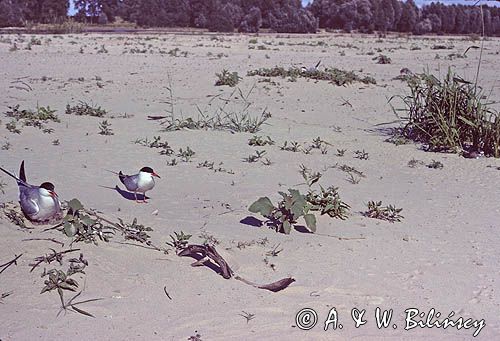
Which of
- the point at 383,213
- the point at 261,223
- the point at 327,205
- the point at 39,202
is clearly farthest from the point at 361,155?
the point at 39,202

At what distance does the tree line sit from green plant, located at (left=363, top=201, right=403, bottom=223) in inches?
1544

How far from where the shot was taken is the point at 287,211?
435 cm

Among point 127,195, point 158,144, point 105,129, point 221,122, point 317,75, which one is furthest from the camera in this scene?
point 317,75

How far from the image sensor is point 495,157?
6.68 m

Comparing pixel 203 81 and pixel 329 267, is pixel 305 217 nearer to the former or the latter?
pixel 329 267

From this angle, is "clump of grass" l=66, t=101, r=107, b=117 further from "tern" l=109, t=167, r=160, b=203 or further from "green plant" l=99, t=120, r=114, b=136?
"tern" l=109, t=167, r=160, b=203

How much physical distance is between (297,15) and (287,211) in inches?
1608

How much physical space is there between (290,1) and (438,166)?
47455mm

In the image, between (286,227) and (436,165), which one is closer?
(286,227)

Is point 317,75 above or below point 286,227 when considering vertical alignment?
above

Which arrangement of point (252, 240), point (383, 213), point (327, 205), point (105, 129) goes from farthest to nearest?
1. point (105, 129)
2. point (383, 213)
3. point (327, 205)
4. point (252, 240)

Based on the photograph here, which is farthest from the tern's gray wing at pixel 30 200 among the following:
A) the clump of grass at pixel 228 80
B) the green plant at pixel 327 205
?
the clump of grass at pixel 228 80

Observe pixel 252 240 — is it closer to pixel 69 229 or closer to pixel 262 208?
pixel 262 208

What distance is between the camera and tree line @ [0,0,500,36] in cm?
4462
